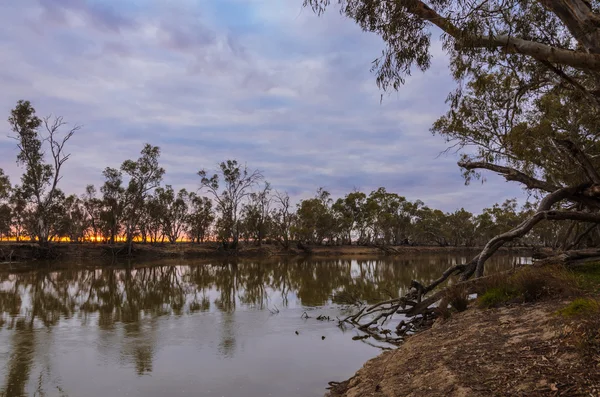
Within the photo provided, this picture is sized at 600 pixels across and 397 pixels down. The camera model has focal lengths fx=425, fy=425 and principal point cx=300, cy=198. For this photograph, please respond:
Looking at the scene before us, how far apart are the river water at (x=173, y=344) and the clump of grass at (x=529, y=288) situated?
7.03 feet

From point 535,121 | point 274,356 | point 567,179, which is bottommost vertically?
point 274,356

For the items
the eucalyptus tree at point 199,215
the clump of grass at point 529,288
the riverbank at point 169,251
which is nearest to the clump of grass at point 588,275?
the clump of grass at point 529,288

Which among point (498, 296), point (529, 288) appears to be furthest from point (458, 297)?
point (529, 288)

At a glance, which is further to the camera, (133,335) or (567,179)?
(567,179)

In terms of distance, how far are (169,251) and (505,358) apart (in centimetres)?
4111

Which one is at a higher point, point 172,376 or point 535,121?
point 535,121

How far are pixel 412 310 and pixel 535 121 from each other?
7.15m

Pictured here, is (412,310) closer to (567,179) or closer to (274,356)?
(274,356)

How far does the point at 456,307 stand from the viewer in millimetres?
7422

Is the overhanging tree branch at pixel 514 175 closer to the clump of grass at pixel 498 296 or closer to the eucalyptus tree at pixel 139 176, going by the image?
the clump of grass at pixel 498 296

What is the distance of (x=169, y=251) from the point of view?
41969 millimetres

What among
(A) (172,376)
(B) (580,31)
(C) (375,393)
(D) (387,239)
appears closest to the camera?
(C) (375,393)

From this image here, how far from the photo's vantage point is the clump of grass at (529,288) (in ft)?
19.8

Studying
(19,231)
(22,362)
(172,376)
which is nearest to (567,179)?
(172,376)
